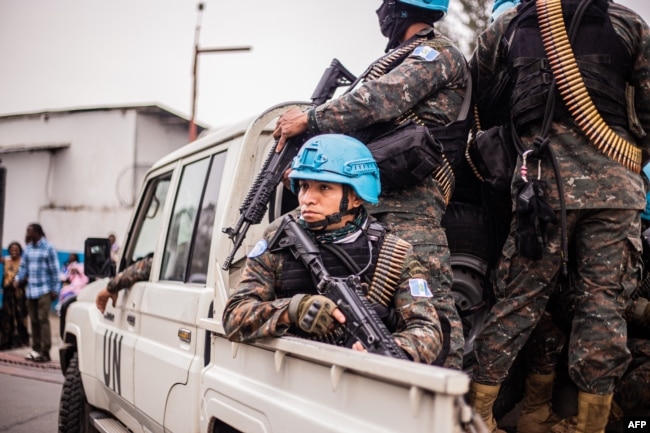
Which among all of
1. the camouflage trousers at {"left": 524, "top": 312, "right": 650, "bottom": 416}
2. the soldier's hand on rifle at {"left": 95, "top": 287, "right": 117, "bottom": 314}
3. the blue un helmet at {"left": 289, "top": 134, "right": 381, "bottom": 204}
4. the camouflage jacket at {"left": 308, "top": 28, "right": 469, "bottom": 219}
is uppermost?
the camouflage jacket at {"left": 308, "top": 28, "right": 469, "bottom": 219}

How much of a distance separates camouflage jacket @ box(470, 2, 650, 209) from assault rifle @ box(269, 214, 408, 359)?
96cm

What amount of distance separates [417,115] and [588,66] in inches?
27.9

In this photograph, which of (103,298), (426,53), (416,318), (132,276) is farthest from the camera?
(103,298)

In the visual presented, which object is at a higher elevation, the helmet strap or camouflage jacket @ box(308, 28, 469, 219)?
camouflage jacket @ box(308, 28, 469, 219)

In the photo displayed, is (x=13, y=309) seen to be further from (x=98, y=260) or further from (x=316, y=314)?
(x=316, y=314)

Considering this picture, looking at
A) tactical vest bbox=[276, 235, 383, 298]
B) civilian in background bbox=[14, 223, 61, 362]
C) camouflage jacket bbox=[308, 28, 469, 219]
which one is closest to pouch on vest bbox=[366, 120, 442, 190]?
camouflage jacket bbox=[308, 28, 469, 219]

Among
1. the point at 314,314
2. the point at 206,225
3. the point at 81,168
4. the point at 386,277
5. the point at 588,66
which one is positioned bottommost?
the point at 314,314

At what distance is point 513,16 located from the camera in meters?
2.80

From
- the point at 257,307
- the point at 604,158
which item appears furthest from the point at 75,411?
the point at 604,158

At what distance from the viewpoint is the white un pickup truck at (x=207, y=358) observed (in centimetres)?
154

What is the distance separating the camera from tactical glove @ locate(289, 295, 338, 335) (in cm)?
190

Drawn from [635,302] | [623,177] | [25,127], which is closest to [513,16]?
[623,177]

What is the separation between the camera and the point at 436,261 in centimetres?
262

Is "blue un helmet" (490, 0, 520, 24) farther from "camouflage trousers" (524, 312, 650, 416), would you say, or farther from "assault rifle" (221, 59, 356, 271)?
"camouflage trousers" (524, 312, 650, 416)
